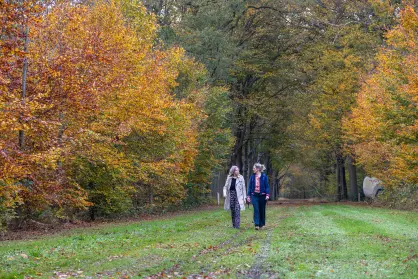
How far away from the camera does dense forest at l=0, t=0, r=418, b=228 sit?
620 inches

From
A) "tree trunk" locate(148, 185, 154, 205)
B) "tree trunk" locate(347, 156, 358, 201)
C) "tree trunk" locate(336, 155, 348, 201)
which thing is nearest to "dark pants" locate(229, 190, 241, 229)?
"tree trunk" locate(148, 185, 154, 205)

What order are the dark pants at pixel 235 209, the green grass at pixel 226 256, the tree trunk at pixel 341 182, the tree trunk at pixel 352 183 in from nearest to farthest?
the green grass at pixel 226 256 < the dark pants at pixel 235 209 < the tree trunk at pixel 352 183 < the tree trunk at pixel 341 182

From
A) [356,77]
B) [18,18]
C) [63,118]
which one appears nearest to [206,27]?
[356,77]

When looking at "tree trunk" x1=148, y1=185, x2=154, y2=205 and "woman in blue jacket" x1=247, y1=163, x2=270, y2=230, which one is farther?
"tree trunk" x1=148, y1=185, x2=154, y2=205

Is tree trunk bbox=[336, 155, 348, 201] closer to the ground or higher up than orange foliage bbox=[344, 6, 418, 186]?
closer to the ground

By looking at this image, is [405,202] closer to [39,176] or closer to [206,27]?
[206,27]

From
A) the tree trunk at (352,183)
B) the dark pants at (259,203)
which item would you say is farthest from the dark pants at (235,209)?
the tree trunk at (352,183)

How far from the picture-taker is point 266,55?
1660 inches

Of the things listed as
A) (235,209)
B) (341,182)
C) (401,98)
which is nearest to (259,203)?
(235,209)

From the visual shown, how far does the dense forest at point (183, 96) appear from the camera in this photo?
51.6 ft

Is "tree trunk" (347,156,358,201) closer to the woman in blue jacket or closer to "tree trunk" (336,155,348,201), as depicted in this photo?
"tree trunk" (336,155,348,201)

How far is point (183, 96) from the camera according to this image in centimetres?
3225

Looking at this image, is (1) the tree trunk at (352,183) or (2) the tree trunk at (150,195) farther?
(1) the tree trunk at (352,183)

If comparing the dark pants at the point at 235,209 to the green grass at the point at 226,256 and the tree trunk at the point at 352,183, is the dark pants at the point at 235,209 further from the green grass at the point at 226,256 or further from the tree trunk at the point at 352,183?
the tree trunk at the point at 352,183
